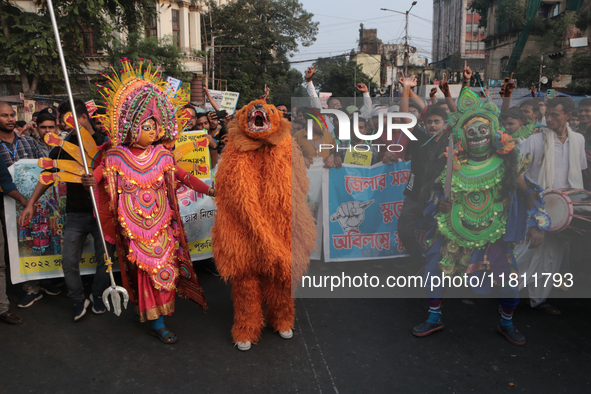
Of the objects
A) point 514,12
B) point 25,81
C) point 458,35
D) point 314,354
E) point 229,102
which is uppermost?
point 458,35

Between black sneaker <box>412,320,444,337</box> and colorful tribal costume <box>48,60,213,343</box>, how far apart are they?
1854 mm

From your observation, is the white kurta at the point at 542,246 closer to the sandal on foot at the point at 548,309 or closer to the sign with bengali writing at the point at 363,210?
the sandal on foot at the point at 548,309

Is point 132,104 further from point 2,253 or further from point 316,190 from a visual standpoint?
point 316,190

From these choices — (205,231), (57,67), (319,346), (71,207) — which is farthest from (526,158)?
(57,67)

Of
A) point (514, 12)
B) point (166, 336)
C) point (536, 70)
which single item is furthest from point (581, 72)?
point (166, 336)

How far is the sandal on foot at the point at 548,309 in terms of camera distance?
382 centimetres

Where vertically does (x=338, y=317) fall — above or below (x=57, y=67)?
below

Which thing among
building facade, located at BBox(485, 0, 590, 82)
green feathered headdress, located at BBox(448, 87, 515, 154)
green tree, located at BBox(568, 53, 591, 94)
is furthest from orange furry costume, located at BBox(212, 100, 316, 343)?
building facade, located at BBox(485, 0, 590, 82)

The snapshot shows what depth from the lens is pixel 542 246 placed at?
3.92 metres

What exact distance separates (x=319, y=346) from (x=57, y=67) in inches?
811

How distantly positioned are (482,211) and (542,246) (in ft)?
3.57

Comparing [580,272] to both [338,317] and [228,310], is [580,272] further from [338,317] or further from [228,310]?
[228,310]

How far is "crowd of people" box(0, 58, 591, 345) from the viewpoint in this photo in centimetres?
330

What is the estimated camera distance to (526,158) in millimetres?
3402
